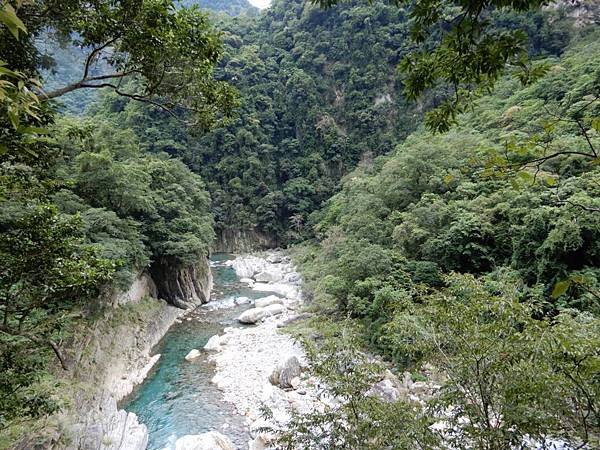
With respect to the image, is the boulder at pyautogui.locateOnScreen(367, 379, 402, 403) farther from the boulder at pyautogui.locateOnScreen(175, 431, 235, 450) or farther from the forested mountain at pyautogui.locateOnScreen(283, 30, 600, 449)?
the boulder at pyautogui.locateOnScreen(175, 431, 235, 450)

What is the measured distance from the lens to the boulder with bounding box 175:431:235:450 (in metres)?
6.53

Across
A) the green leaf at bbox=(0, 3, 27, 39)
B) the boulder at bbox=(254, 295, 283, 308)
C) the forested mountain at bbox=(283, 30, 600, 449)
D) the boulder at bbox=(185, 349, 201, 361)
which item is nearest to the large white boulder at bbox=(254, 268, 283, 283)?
the boulder at bbox=(254, 295, 283, 308)

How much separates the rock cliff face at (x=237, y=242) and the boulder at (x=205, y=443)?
26744mm

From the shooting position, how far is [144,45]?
10.3 ft

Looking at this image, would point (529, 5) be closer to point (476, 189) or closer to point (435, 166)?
point (476, 189)

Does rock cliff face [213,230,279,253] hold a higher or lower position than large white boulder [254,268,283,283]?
higher

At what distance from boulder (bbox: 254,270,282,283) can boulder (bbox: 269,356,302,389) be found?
1291 cm

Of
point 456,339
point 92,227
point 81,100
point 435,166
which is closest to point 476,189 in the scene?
point 435,166

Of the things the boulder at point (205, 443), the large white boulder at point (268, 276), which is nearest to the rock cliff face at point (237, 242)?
the large white boulder at point (268, 276)

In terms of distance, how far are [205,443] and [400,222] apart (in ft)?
34.8

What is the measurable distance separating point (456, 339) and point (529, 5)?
3.15m

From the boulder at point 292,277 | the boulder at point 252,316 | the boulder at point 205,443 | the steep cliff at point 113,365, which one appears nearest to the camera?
the steep cliff at point 113,365

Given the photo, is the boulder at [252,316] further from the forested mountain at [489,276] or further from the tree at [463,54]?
the tree at [463,54]

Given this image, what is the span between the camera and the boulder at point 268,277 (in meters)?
22.8
